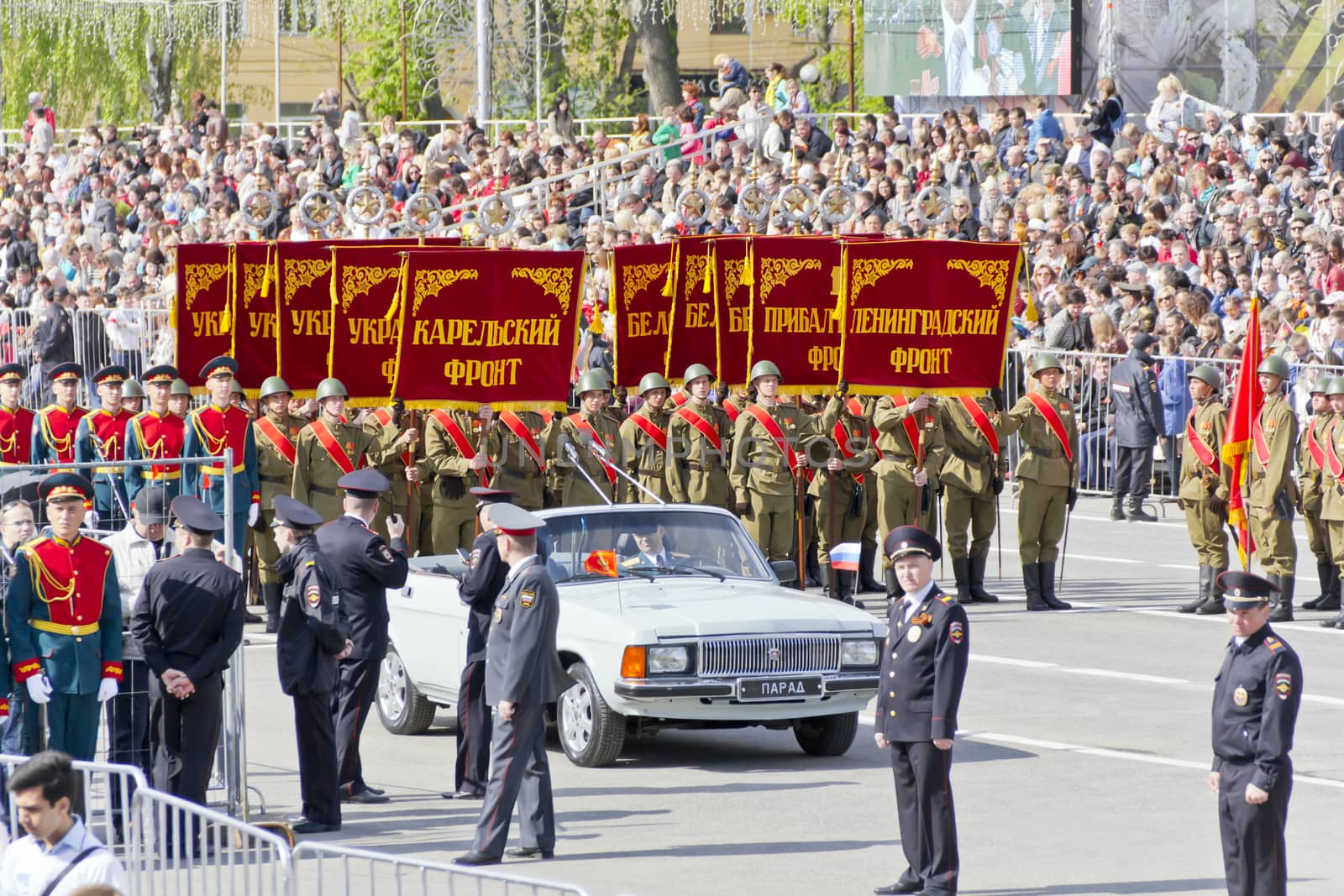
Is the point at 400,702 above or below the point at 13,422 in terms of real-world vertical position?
below

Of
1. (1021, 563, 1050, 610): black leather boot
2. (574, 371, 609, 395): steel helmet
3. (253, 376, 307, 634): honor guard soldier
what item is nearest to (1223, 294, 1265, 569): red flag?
(1021, 563, 1050, 610): black leather boot

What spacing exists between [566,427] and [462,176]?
17984 mm

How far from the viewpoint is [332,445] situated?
18.2 meters

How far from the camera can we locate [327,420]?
18.1 meters

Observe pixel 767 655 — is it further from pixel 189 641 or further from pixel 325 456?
pixel 325 456

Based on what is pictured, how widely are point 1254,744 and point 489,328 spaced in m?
9.41

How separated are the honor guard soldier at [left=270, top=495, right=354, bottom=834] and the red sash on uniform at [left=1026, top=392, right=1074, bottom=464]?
9094mm

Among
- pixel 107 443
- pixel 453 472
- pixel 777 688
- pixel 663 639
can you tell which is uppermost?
pixel 107 443

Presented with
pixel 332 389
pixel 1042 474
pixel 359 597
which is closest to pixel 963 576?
pixel 1042 474

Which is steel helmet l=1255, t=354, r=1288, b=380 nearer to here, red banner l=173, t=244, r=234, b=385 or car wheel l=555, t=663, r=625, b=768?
car wheel l=555, t=663, r=625, b=768

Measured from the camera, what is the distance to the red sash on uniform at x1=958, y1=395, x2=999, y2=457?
19.3m

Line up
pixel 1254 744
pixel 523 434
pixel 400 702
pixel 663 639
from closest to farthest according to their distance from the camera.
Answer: pixel 1254 744
pixel 663 639
pixel 400 702
pixel 523 434

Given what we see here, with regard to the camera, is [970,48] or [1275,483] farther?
[970,48]

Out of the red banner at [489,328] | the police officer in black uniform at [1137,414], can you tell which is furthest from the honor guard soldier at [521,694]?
the police officer in black uniform at [1137,414]
